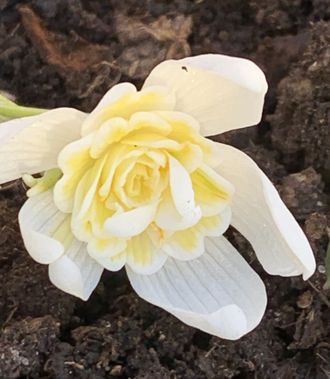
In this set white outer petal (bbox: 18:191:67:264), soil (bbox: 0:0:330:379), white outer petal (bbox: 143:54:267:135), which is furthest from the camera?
soil (bbox: 0:0:330:379)

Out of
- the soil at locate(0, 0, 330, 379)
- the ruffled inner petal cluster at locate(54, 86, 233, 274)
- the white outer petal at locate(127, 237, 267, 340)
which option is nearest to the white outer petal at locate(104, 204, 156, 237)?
the ruffled inner petal cluster at locate(54, 86, 233, 274)

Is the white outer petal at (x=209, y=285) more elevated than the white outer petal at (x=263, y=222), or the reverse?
the white outer petal at (x=263, y=222)

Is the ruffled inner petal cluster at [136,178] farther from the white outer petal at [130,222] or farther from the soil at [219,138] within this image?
the soil at [219,138]

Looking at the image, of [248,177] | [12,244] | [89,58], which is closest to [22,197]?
[12,244]

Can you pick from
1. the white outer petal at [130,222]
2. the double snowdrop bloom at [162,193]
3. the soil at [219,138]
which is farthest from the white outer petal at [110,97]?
the soil at [219,138]

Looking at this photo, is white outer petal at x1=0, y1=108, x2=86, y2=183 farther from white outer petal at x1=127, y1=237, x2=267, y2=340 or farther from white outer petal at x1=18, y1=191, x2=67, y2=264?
white outer petal at x1=127, y1=237, x2=267, y2=340

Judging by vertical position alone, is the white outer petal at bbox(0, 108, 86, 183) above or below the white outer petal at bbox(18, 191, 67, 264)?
above

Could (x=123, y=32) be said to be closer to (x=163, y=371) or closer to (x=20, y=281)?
(x=20, y=281)

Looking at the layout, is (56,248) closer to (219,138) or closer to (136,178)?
(136,178)
